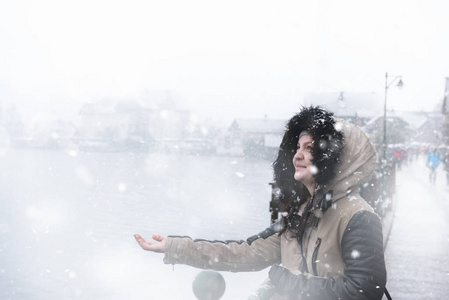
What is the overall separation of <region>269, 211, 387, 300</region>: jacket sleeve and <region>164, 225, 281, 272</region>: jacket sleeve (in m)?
0.39

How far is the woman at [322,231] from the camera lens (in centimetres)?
203

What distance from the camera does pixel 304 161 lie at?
7.41 ft

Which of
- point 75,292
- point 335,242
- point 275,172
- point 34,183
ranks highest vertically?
point 275,172

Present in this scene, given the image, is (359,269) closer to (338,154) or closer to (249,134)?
(338,154)

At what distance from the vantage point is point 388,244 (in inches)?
367

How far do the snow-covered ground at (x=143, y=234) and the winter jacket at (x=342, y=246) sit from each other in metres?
2.40

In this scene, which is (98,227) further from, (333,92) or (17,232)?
(333,92)

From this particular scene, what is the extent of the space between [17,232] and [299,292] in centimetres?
2413

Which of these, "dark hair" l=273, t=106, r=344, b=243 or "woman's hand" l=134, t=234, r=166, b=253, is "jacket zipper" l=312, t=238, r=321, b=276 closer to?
"dark hair" l=273, t=106, r=344, b=243

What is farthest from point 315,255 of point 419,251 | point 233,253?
point 419,251

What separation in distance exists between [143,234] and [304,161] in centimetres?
2066

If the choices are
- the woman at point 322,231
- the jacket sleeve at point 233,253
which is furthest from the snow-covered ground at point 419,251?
the woman at point 322,231

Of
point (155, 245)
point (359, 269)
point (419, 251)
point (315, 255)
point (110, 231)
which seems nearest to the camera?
point (359, 269)

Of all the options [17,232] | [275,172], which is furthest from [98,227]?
[275,172]
